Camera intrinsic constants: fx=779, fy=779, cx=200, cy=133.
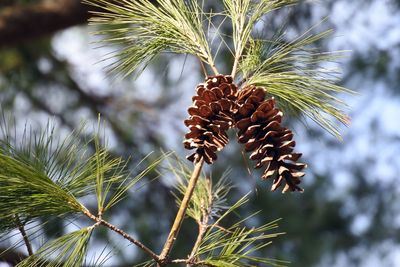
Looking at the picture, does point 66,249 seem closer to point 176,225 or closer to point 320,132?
point 176,225

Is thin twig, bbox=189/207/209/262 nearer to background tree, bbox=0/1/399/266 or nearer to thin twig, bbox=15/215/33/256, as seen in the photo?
thin twig, bbox=15/215/33/256

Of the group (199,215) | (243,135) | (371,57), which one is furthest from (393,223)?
(243,135)

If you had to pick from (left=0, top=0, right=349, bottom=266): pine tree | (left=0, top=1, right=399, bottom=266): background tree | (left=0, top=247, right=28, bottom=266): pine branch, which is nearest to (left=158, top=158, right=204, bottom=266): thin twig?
(left=0, top=0, right=349, bottom=266): pine tree

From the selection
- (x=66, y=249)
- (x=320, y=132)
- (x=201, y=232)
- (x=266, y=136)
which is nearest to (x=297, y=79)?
(x=266, y=136)

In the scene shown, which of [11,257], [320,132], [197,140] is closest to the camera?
[197,140]

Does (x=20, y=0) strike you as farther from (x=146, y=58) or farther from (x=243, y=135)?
(x=243, y=135)

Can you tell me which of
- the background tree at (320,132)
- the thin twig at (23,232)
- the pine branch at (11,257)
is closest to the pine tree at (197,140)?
the thin twig at (23,232)
